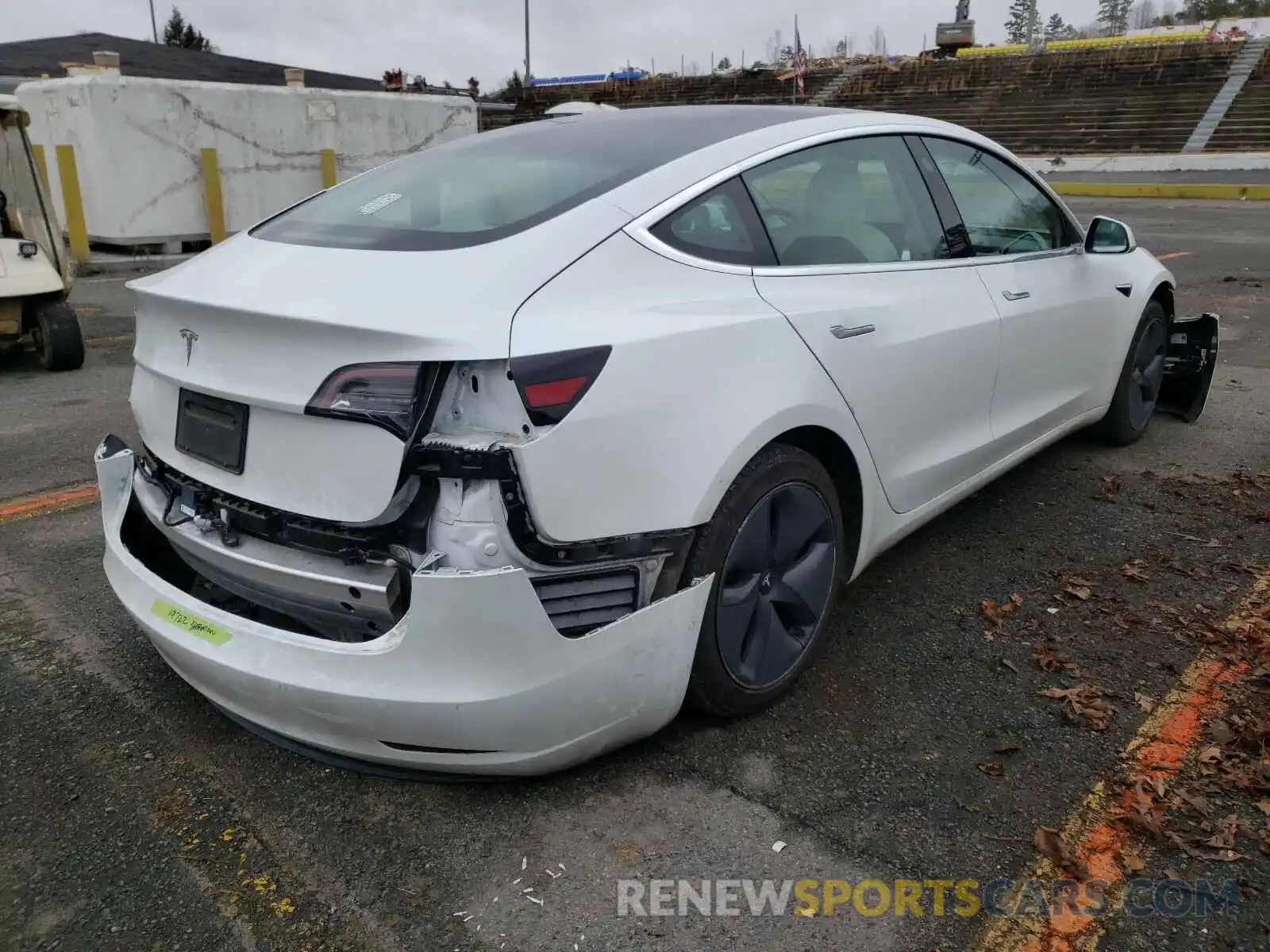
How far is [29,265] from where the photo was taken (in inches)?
282

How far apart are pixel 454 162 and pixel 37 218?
6.23m

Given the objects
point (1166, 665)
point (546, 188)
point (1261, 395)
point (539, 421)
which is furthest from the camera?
point (1261, 395)

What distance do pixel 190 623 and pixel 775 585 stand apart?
146 cm

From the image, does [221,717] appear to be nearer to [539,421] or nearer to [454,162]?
[539,421]

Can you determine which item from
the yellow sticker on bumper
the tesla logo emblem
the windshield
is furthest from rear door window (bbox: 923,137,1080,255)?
the windshield

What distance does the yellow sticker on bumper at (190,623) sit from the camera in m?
2.30

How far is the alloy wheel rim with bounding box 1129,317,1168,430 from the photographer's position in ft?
15.8

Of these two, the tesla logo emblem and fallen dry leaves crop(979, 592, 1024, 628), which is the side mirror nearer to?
fallen dry leaves crop(979, 592, 1024, 628)

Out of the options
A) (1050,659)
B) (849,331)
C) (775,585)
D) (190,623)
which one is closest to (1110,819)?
(1050,659)

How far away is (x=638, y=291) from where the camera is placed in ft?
7.61

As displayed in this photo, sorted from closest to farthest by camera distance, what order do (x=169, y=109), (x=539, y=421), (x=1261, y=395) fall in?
1. (x=539, y=421)
2. (x=1261, y=395)
3. (x=169, y=109)

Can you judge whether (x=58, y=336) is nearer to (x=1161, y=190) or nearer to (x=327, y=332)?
(x=327, y=332)

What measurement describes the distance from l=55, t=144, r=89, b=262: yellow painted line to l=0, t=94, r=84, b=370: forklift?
6252 mm

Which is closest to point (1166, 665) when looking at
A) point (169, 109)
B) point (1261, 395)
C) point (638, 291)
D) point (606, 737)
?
point (606, 737)
